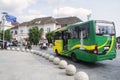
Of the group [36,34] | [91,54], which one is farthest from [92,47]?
[36,34]

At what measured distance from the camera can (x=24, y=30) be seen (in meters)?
72.0

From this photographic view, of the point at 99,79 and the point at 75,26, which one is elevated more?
the point at 75,26

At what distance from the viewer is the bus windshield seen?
498 inches

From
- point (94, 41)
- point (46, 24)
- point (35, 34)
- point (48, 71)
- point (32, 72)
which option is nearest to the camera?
point (32, 72)

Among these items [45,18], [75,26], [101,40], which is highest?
[45,18]

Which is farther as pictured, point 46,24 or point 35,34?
point 46,24

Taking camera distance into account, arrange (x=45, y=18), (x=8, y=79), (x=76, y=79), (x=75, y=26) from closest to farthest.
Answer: (x=76, y=79), (x=8, y=79), (x=75, y=26), (x=45, y=18)

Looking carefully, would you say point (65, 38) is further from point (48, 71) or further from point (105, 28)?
point (48, 71)

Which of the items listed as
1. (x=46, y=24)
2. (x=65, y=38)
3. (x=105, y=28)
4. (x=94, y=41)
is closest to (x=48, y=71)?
(x=94, y=41)

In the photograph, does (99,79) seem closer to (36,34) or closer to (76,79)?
(76,79)

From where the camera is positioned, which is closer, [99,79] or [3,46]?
[99,79]

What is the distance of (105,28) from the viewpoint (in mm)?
13008

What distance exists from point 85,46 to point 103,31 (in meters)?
1.52

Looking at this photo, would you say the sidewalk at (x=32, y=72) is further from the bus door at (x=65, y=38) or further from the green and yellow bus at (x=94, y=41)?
the bus door at (x=65, y=38)
